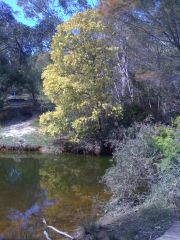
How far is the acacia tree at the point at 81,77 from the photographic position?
2150 cm

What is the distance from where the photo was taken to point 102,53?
72.1ft

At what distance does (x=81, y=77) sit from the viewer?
21.7 meters

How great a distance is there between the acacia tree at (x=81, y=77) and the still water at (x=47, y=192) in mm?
2007

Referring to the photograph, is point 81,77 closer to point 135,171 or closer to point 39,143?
point 39,143

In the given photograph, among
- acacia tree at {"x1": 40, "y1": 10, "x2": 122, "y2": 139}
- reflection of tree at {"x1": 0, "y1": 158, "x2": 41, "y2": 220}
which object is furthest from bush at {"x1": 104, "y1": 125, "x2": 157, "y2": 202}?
acacia tree at {"x1": 40, "y1": 10, "x2": 122, "y2": 139}

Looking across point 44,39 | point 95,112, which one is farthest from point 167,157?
point 44,39

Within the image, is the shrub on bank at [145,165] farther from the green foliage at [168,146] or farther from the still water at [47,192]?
the still water at [47,192]

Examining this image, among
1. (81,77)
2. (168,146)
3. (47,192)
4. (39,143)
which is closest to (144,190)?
(168,146)

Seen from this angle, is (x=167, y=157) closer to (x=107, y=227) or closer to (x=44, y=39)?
(x=107, y=227)

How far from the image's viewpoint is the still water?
10000 millimetres

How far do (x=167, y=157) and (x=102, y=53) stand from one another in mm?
13627

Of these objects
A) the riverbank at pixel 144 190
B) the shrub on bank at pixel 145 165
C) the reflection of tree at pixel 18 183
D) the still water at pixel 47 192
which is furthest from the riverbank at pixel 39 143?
the riverbank at pixel 144 190

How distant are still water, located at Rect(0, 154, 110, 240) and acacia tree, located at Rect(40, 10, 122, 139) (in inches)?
79.0

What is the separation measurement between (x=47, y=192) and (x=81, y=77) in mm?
9265
